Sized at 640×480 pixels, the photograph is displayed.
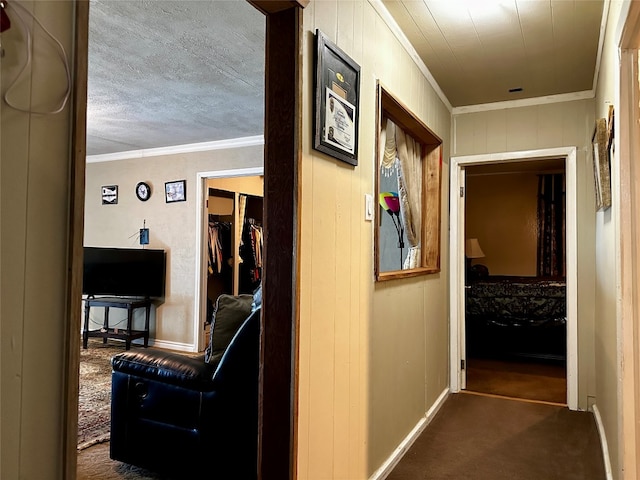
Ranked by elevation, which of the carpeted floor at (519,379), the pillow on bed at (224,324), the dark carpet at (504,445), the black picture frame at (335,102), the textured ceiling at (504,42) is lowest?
the dark carpet at (504,445)

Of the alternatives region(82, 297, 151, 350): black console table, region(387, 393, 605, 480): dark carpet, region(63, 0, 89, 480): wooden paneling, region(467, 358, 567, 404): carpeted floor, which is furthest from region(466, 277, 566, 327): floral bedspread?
region(63, 0, 89, 480): wooden paneling

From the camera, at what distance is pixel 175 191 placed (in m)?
5.50

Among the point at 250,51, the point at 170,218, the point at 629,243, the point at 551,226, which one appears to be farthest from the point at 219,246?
the point at 629,243

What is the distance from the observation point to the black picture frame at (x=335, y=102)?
172 cm

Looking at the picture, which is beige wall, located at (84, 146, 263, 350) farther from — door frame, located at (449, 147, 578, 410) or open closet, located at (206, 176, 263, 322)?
door frame, located at (449, 147, 578, 410)

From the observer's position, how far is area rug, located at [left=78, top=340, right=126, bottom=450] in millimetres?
2906

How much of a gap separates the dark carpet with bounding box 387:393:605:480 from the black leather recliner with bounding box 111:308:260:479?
0.90 m

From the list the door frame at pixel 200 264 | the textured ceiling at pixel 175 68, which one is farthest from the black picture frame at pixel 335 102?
the door frame at pixel 200 264

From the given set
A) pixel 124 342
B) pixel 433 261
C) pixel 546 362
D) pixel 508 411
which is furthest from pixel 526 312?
pixel 124 342

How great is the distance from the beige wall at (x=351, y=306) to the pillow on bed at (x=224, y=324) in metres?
0.64

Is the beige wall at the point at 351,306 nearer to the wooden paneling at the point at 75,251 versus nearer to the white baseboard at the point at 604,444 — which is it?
the wooden paneling at the point at 75,251

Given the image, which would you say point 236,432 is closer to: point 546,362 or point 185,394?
point 185,394

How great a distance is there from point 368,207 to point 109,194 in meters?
4.66

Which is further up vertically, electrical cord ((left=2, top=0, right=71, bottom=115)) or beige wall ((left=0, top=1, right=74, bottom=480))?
electrical cord ((left=2, top=0, right=71, bottom=115))
